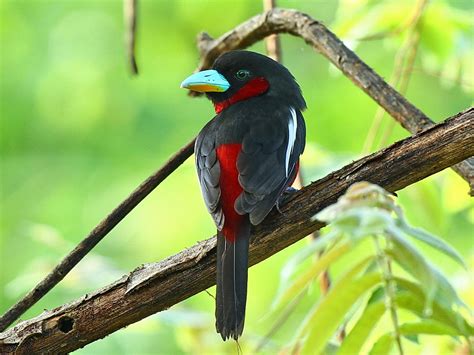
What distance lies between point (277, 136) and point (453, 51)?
124 centimetres

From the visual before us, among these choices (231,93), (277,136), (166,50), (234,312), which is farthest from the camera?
(166,50)

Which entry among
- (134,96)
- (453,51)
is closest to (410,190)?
(453,51)

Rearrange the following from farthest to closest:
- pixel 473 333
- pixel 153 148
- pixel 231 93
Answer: pixel 153 148
pixel 231 93
pixel 473 333

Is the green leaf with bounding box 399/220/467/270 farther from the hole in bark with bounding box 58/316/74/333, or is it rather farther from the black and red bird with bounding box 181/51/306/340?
the hole in bark with bounding box 58/316/74/333

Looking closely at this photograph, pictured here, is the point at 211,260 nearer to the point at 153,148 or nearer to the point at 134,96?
the point at 153,148

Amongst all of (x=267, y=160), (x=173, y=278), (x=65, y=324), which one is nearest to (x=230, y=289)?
(x=173, y=278)

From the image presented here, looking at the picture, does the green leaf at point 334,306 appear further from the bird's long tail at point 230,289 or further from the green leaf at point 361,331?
the bird's long tail at point 230,289

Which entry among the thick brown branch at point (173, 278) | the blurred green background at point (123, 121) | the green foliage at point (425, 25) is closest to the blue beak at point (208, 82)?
the green foliage at point (425, 25)

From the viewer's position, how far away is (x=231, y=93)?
4.23 metres

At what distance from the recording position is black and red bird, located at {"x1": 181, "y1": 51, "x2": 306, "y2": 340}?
301cm

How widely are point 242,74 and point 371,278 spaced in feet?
7.84

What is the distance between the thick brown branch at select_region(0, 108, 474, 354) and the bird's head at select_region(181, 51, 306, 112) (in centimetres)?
123

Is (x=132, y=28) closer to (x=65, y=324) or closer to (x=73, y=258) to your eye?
(x=73, y=258)

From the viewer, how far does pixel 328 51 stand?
3.71 meters
